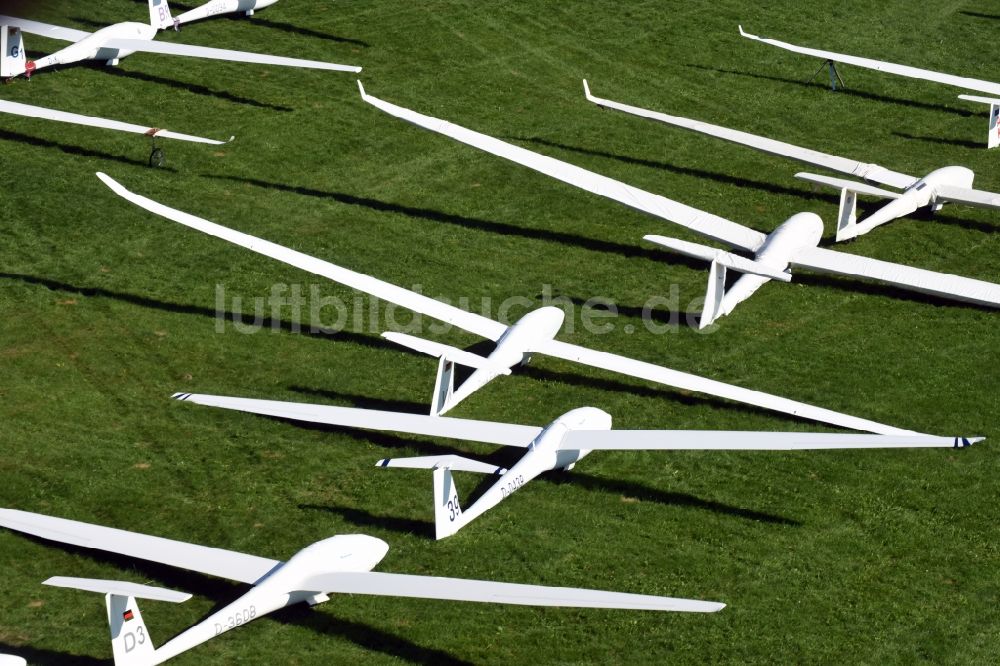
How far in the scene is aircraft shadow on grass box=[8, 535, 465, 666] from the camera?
2264 cm

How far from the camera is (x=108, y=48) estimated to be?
48250mm

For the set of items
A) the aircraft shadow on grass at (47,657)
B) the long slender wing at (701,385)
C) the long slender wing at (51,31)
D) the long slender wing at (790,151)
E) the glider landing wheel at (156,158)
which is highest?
the long slender wing at (51,31)

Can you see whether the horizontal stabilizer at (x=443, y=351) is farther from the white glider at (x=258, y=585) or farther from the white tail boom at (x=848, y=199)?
the white tail boom at (x=848, y=199)

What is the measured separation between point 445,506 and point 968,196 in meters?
23.4

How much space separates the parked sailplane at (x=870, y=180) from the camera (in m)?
39.9

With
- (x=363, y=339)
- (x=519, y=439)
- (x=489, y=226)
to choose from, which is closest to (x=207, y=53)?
(x=489, y=226)

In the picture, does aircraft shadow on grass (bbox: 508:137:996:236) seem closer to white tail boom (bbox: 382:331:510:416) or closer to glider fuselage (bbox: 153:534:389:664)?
white tail boom (bbox: 382:331:510:416)

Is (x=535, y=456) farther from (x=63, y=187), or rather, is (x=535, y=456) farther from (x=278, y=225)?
(x=63, y=187)

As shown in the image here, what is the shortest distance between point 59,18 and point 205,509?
1316 inches

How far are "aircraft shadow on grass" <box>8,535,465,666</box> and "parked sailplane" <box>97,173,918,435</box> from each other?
678 cm

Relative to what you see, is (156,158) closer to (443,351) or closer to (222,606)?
(443,351)

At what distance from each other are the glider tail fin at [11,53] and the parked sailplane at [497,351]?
14832 mm

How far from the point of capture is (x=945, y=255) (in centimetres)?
3994

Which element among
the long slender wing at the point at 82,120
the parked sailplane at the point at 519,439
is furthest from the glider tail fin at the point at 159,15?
the parked sailplane at the point at 519,439
